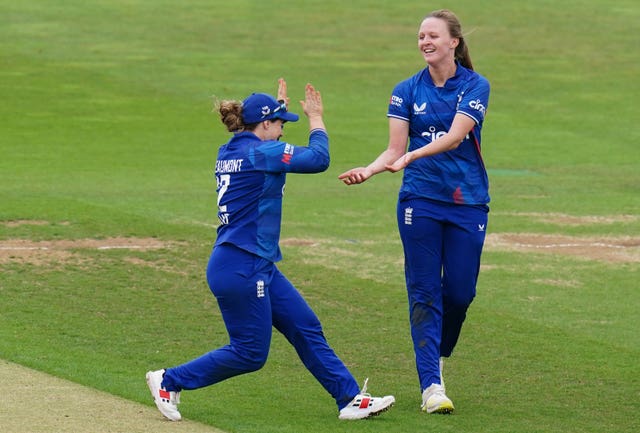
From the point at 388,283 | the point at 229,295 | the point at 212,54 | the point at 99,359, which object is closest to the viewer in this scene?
the point at 229,295

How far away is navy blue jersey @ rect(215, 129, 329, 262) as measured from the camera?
8.27m

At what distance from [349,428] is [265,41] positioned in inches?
1115

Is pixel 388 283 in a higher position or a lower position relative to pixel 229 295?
lower

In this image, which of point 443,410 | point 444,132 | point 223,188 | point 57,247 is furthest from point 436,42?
point 57,247

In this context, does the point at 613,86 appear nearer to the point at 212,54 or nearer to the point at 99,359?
the point at 212,54

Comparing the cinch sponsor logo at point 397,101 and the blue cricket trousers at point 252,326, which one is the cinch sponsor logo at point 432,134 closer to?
the cinch sponsor logo at point 397,101

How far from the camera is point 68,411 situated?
27.5 feet

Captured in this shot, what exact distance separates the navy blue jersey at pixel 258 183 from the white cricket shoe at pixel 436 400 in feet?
4.60

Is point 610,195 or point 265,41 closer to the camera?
point 610,195

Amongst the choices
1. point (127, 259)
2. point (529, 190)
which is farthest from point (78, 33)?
point (127, 259)

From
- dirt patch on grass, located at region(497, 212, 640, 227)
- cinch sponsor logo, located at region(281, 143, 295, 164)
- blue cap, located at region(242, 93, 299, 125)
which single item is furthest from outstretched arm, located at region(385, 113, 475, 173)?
dirt patch on grass, located at region(497, 212, 640, 227)

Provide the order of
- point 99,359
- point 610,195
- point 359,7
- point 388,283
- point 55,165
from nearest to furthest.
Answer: point 99,359 → point 388,283 → point 610,195 → point 55,165 → point 359,7

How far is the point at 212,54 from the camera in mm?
34469

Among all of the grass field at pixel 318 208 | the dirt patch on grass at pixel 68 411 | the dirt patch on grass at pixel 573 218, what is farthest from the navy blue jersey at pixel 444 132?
the dirt patch on grass at pixel 573 218
